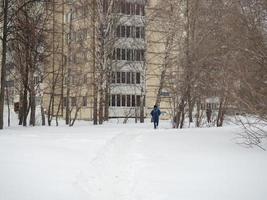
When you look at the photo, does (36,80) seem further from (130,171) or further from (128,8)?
(130,171)

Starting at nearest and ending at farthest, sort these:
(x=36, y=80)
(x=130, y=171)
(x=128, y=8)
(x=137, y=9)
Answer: (x=130, y=171)
(x=36, y=80)
(x=128, y=8)
(x=137, y=9)

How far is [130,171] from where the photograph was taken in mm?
11625

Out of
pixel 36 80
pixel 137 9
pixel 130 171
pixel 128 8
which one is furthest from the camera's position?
pixel 137 9

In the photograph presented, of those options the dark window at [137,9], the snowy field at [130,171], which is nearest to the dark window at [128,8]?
the dark window at [137,9]

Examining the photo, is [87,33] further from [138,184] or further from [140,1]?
[138,184]

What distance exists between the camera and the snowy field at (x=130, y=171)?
30.3 ft

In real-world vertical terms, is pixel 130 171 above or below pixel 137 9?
below

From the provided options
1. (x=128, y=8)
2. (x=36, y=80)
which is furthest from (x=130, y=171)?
(x=128, y=8)

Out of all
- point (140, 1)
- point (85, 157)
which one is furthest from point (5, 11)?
point (140, 1)

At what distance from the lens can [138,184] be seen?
33.0 ft

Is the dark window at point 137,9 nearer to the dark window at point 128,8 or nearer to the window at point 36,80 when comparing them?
the dark window at point 128,8

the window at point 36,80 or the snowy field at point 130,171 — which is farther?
the window at point 36,80

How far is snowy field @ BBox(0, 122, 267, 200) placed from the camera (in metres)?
9.23

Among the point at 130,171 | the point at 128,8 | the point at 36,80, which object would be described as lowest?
the point at 130,171
